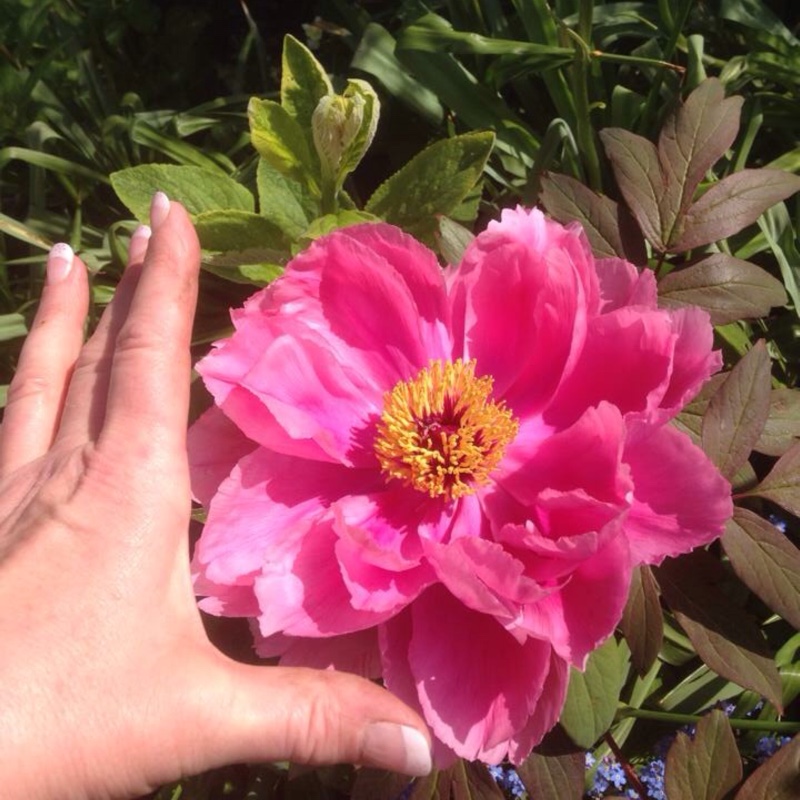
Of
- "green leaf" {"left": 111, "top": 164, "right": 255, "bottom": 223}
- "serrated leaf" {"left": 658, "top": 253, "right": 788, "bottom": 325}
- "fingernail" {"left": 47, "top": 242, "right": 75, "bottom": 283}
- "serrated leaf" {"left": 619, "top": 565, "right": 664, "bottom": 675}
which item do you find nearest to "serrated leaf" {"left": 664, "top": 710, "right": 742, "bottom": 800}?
"serrated leaf" {"left": 619, "top": 565, "right": 664, "bottom": 675}

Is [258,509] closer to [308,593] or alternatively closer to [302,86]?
[308,593]

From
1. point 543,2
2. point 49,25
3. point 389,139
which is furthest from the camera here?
point 49,25

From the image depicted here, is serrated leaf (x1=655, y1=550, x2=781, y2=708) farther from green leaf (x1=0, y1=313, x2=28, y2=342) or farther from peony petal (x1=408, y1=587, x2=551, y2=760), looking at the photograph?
green leaf (x1=0, y1=313, x2=28, y2=342)

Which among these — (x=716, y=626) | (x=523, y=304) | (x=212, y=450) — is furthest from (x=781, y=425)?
(x=212, y=450)

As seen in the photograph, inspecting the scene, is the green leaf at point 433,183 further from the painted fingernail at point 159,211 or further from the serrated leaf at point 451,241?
the painted fingernail at point 159,211

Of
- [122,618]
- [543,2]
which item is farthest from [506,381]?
[543,2]

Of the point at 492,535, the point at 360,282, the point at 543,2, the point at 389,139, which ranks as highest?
the point at 543,2

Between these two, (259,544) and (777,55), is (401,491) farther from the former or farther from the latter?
(777,55)
